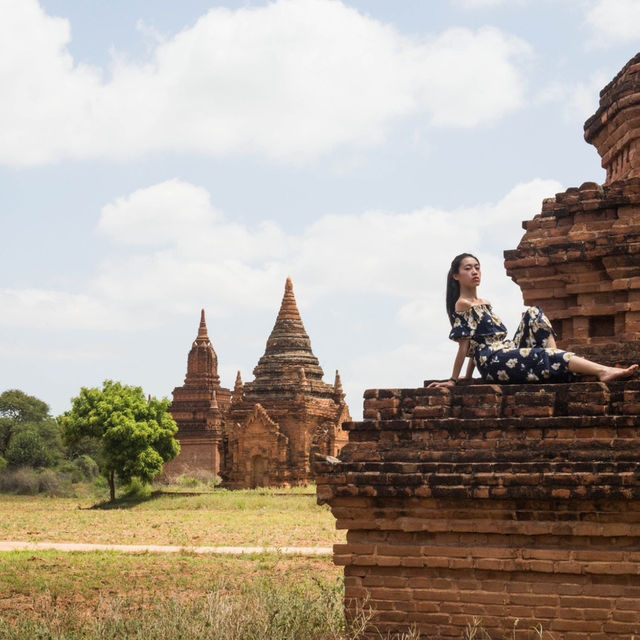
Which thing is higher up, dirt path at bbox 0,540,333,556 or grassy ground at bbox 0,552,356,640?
grassy ground at bbox 0,552,356,640

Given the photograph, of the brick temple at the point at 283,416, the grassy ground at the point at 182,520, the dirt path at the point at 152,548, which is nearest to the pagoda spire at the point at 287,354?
the brick temple at the point at 283,416

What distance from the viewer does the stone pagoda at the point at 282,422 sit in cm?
4156

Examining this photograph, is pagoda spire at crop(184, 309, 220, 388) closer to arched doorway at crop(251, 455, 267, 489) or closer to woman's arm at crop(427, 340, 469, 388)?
arched doorway at crop(251, 455, 267, 489)

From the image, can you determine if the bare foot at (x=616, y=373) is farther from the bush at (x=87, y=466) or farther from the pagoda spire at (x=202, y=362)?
the bush at (x=87, y=466)

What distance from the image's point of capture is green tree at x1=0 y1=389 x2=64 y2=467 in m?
58.3

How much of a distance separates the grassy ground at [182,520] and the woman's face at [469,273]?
1243 centimetres

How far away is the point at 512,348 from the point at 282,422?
35.4 meters

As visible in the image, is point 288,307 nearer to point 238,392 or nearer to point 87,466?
point 238,392

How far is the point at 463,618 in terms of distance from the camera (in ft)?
23.0

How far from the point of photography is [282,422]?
42750 mm

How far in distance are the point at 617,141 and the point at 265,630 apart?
599cm

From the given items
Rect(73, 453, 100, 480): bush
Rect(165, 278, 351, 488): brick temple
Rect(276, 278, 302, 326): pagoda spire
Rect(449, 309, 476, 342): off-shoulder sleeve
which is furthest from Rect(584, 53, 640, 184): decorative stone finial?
Rect(73, 453, 100, 480): bush

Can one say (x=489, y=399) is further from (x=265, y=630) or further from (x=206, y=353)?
(x=206, y=353)

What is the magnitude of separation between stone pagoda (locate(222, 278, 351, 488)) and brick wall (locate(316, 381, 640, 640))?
33181 mm
